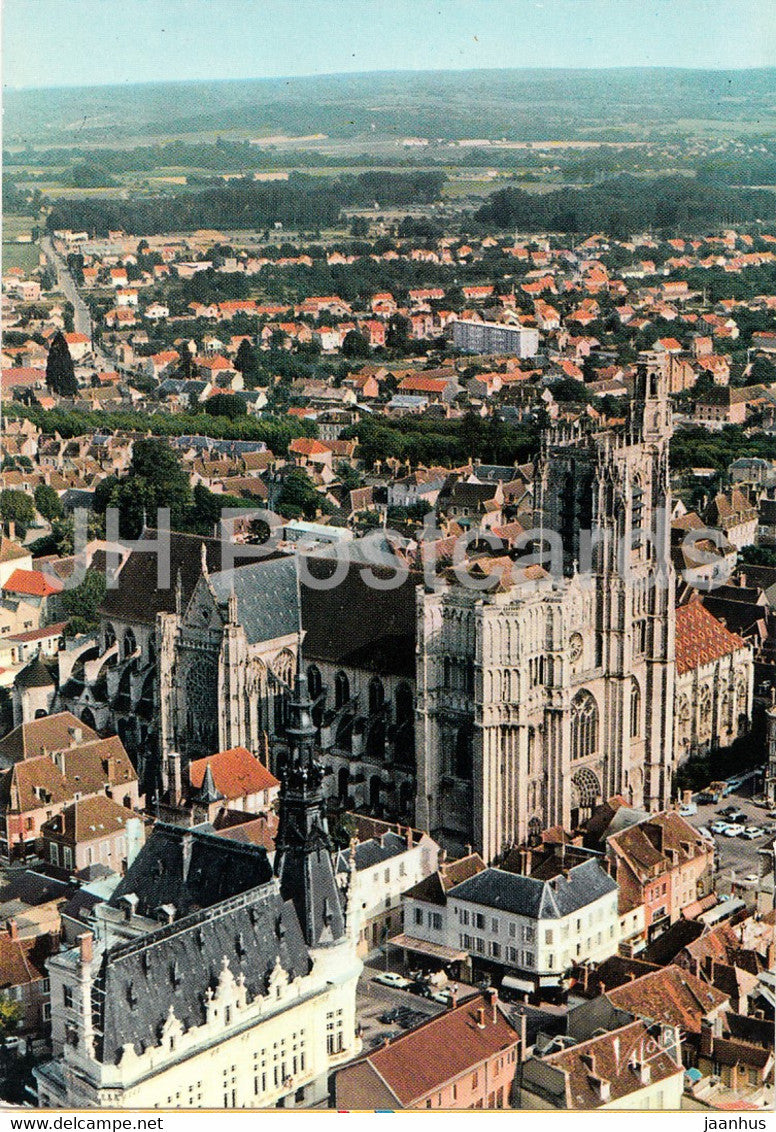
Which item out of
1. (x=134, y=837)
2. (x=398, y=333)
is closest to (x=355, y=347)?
(x=398, y=333)

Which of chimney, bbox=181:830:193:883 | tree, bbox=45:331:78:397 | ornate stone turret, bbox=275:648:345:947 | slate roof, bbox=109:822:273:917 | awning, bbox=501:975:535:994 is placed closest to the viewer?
ornate stone turret, bbox=275:648:345:947

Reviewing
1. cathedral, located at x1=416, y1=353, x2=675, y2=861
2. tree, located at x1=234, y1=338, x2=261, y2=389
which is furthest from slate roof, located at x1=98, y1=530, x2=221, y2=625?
tree, located at x1=234, y1=338, x2=261, y2=389

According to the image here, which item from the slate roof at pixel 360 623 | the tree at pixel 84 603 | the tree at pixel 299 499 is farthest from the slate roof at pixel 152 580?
the tree at pixel 299 499

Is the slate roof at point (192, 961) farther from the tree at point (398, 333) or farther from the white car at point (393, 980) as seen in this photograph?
the tree at point (398, 333)

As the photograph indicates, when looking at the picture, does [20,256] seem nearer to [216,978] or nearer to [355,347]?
[355,347]

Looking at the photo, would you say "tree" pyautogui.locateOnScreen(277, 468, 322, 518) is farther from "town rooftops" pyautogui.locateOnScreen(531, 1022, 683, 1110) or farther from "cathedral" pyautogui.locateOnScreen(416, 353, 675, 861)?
"town rooftops" pyautogui.locateOnScreen(531, 1022, 683, 1110)
